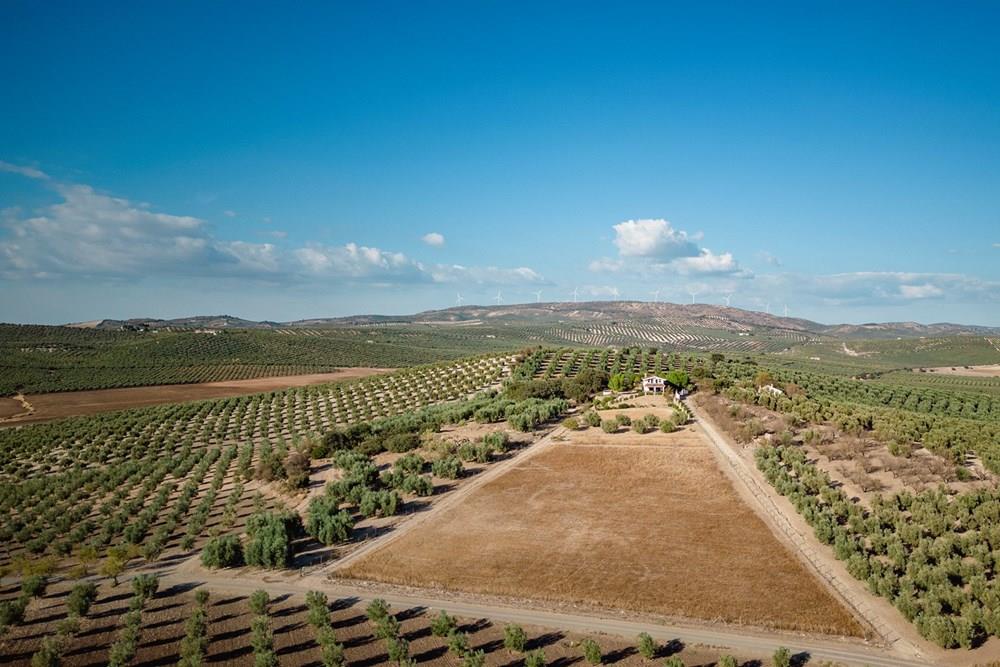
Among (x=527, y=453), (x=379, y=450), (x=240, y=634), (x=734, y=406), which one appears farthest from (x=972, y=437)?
(x=240, y=634)

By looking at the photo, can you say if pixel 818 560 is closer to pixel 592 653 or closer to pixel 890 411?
pixel 592 653

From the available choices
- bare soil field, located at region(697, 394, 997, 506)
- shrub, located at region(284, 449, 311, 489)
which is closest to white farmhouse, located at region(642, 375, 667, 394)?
bare soil field, located at region(697, 394, 997, 506)

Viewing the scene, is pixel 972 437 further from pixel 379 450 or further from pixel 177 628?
pixel 177 628

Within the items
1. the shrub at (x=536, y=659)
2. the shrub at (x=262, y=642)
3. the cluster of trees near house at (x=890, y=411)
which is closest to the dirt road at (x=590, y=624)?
the shrub at (x=536, y=659)

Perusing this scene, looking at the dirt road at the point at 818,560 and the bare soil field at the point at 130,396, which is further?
the bare soil field at the point at 130,396

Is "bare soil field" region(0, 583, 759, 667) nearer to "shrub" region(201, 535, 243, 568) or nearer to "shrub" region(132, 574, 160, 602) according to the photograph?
"shrub" region(132, 574, 160, 602)

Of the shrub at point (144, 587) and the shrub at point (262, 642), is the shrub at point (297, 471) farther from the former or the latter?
the shrub at point (262, 642)
